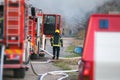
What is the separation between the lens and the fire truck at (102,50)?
19.9ft

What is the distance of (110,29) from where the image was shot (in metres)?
6.21

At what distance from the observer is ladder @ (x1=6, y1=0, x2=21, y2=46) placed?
12.0m

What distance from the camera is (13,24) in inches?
474

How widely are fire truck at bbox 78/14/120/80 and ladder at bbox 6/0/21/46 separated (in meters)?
5.97

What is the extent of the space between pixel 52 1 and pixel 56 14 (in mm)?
7029

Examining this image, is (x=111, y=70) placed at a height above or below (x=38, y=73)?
above

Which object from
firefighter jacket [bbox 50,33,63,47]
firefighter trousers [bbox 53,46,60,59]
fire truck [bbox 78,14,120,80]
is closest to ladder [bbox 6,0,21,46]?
fire truck [bbox 78,14,120,80]

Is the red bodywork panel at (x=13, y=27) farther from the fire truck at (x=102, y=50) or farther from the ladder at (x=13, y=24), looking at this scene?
the fire truck at (x=102, y=50)

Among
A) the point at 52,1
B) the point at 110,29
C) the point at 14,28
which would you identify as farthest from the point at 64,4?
the point at 110,29

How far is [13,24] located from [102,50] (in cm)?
625

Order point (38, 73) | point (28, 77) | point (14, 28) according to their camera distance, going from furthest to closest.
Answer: point (38, 73)
point (28, 77)
point (14, 28)

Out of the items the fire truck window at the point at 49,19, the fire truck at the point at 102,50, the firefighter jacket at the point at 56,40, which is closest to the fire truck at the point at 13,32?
the fire truck at the point at 102,50

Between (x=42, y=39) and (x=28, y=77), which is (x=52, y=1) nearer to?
(x=42, y=39)

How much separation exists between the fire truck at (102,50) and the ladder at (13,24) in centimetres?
597
